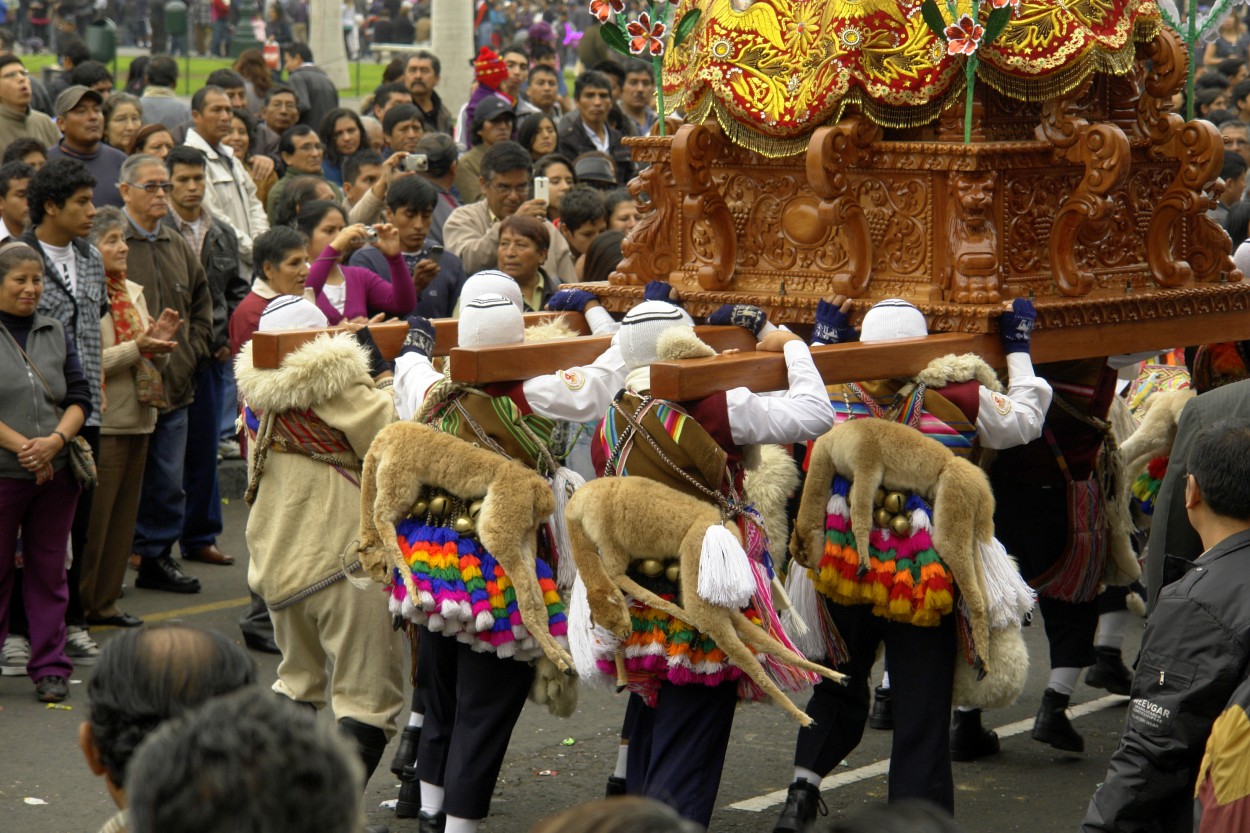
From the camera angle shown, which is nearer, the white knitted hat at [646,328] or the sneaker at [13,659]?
the white knitted hat at [646,328]

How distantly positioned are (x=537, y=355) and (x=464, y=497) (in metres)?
0.48

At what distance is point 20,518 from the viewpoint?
639cm

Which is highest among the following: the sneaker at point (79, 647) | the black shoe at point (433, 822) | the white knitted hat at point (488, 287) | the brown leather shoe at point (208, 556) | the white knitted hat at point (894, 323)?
the white knitted hat at point (488, 287)

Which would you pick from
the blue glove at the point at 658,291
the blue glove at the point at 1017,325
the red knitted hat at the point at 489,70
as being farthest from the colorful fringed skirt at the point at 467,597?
the red knitted hat at the point at 489,70

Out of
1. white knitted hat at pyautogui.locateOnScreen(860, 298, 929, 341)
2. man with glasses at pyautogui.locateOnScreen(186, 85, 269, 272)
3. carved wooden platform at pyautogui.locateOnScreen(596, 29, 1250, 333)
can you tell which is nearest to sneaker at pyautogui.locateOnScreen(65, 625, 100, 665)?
carved wooden platform at pyautogui.locateOnScreen(596, 29, 1250, 333)

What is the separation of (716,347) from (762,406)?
745 mm

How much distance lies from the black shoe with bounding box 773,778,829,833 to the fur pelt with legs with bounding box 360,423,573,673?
90 cm

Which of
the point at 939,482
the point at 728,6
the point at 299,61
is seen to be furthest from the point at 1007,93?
the point at 299,61

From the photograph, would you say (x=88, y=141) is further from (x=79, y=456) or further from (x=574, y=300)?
(x=574, y=300)

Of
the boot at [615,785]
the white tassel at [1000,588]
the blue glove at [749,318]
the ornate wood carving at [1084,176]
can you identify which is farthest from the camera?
the boot at [615,785]

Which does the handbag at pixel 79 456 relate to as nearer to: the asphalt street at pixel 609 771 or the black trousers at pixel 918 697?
the asphalt street at pixel 609 771

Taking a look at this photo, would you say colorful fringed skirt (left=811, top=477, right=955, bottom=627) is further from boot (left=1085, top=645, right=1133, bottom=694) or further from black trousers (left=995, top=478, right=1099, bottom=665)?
boot (left=1085, top=645, right=1133, bottom=694)

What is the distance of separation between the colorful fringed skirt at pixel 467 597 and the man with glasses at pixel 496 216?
374 centimetres

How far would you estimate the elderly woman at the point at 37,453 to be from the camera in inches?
247
